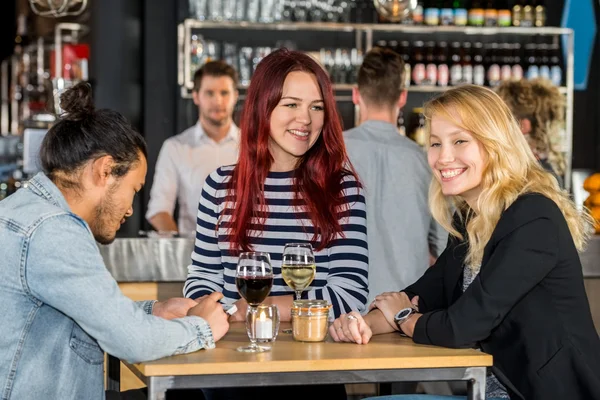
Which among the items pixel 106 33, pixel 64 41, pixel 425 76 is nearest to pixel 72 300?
pixel 106 33

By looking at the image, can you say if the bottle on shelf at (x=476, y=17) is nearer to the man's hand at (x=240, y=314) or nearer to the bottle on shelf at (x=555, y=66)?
the bottle on shelf at (x=555, y=66)

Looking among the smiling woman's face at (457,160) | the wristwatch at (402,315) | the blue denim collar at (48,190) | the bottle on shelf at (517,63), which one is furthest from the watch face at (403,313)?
the bottle on shelf at (517,63)

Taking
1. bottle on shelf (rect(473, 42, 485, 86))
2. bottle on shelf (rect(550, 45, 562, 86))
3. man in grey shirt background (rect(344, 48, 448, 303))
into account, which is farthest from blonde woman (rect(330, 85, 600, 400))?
bottle on shelf (rect(550, 45, 562, 86))

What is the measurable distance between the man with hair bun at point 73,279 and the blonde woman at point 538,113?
8.83 feet

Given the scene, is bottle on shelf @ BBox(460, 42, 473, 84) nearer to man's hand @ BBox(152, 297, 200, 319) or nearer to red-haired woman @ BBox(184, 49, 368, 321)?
red-haired woman @ BBox(184, 49, 368, 321)

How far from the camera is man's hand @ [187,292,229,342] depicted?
2375 millimetres

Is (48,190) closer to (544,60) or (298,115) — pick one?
(298,115)

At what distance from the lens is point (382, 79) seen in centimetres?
421

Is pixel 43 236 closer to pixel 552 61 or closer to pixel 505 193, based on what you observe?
pixel 505 193

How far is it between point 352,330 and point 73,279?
0.71 meters

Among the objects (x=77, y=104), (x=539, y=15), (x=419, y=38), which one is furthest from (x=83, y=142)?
(x=539, y=15)

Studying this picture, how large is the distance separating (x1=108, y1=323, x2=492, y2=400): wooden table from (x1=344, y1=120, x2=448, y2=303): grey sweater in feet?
5.36

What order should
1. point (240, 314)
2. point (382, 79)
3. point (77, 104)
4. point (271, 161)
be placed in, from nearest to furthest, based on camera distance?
point (77, 104), point (240, 314), point (271, 161), point (382, 79)

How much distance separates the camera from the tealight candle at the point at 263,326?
238 centimetres
